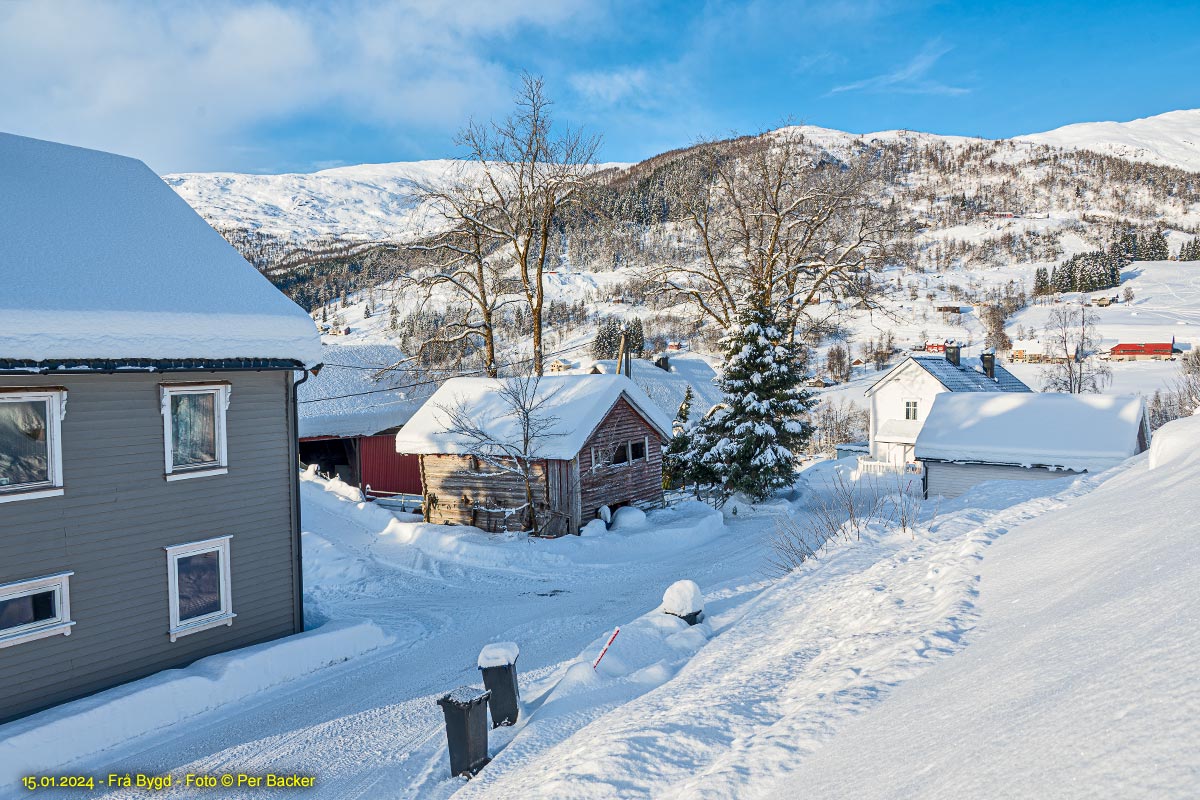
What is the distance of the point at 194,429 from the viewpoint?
11.0 m

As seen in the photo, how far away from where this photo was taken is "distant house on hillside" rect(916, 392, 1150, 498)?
24547mm

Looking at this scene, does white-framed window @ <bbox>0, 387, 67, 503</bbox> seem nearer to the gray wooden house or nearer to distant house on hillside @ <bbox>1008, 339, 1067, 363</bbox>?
the gray wooden house

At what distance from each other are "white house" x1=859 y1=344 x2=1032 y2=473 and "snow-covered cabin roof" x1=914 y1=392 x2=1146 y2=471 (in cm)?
1340

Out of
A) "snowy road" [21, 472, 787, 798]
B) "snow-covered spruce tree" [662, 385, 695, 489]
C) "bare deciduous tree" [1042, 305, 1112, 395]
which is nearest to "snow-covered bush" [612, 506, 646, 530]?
"snowy road" [21, 472, 787, 798]

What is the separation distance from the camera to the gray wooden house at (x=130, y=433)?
916 centimetres

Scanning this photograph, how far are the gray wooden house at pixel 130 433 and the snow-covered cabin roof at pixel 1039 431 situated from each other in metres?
23.4

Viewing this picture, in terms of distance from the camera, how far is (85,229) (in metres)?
10.9

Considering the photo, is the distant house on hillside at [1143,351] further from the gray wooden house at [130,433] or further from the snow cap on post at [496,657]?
the snow cap on post at [496,657]

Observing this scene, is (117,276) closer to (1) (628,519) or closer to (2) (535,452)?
(2) (535,452)

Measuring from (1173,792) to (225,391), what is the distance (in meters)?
12.0

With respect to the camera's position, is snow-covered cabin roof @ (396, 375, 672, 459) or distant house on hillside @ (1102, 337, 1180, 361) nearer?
→ snow-covered cabin roof @ (396, 375, 672, 459)

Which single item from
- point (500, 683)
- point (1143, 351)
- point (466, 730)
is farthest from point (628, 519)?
point (1143, 351)

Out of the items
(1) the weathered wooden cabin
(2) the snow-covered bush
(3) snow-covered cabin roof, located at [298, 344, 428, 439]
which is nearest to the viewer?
(1) the weathered wooden cabin

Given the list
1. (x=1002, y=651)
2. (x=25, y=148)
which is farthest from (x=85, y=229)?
(x=1002, y=651)
